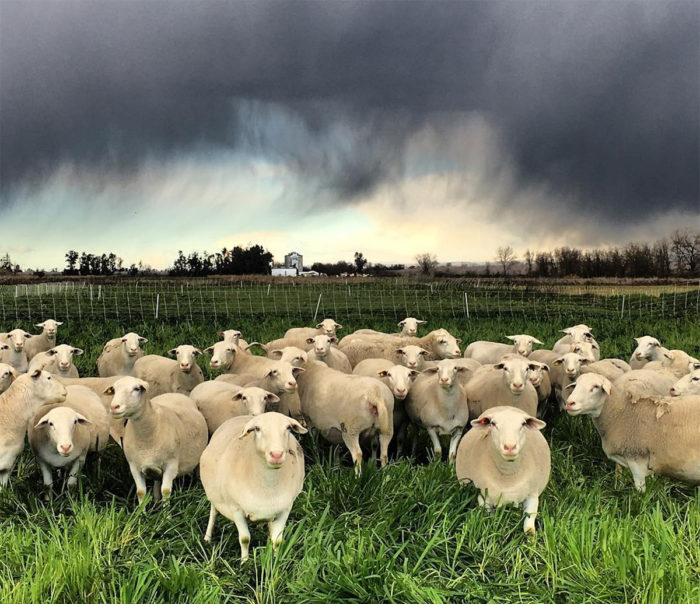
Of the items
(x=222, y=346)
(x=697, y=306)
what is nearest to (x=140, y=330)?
(x=222, y=346)

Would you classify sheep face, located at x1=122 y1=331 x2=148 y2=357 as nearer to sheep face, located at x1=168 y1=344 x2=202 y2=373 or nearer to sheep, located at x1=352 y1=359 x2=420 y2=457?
sheep face, located at x1=168 y1=344 x2=202 y2=373

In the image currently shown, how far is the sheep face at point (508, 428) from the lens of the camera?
17.7 ft

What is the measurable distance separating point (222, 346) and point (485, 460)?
5.37 meters

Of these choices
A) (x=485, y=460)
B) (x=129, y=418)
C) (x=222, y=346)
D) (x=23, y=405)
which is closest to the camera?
(x=485, y=460)

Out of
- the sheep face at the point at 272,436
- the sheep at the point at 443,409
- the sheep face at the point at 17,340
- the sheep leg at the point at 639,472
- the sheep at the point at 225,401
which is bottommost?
the sheep leg at the point at 639,472

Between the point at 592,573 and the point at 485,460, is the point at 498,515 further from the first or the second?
the point at 592,573

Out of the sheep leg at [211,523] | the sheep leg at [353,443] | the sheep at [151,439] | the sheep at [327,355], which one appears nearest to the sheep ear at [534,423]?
the sheep leg at [353,443]

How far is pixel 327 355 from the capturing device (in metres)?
10.3

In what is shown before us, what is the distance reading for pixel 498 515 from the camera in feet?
18.5

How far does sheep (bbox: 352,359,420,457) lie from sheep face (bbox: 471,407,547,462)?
234 centimetres

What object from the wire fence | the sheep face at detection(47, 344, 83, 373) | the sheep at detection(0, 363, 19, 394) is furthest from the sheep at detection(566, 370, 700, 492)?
the wire fence

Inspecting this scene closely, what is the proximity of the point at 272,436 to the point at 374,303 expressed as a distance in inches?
1041

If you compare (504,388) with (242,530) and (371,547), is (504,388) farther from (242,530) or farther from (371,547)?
(242,530)

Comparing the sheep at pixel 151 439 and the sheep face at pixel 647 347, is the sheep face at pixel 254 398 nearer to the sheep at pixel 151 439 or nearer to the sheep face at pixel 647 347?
the sheep at pixel 151 439
